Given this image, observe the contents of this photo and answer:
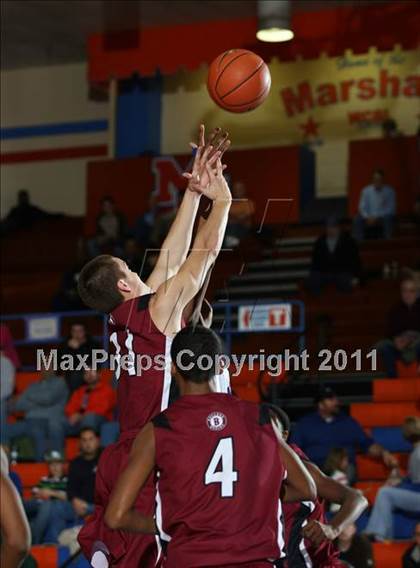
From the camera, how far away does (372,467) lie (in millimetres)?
12953

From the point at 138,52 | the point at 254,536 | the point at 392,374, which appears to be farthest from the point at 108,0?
the point at 254,536

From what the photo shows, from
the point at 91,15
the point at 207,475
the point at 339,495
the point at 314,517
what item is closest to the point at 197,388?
the point at 207,475

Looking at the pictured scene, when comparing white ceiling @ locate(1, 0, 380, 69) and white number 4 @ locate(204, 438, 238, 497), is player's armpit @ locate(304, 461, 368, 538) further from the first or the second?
white ceiling @ locate(1, 0, 380, 69)

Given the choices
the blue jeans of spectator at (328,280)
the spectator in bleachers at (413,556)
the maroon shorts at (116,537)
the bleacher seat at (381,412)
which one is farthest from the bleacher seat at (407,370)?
the maroon shorts at (116,537)

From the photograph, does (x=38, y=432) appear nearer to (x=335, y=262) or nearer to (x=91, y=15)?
(x=335, y=262)

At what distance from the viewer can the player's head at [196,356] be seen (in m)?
5.37

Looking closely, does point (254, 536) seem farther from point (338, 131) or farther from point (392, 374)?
point (338, 131)

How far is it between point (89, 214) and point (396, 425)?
9.42m

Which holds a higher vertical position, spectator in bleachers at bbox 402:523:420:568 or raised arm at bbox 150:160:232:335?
raised arm at bbox 150:160:232:335

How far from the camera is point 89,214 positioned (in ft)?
72.0

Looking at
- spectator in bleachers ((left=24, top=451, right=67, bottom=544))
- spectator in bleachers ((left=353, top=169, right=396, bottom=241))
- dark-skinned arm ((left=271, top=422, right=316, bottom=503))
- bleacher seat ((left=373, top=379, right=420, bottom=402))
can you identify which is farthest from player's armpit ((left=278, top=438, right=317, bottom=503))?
spectator in bleachers ((left=353, top=169, right=396, bottom=241))

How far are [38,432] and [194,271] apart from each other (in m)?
8.30

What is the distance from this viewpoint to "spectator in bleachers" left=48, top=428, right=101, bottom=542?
12383mm

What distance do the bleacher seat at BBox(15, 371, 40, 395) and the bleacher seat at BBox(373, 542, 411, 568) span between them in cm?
647
